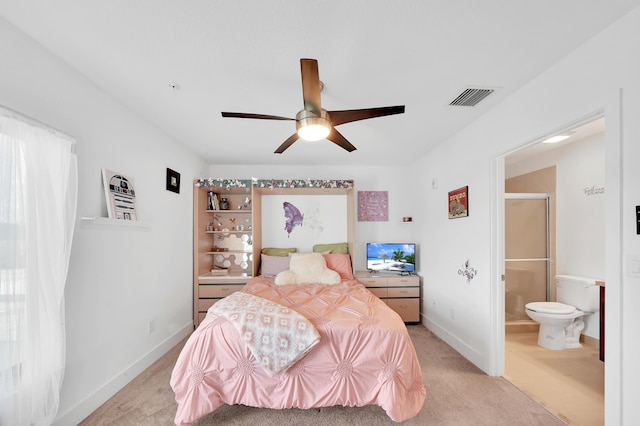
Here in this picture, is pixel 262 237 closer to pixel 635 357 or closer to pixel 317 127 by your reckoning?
pixel 317 127

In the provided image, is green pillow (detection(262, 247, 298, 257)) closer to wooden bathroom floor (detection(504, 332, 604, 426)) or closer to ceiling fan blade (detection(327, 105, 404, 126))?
ceiling fan blade (detection(327, 105, 404, 126))

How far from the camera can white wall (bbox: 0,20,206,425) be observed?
1.59 meters

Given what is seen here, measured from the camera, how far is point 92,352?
191 cm

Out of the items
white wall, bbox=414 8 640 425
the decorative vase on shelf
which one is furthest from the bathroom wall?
the decorative vase on shelf

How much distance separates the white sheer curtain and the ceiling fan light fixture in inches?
58.9

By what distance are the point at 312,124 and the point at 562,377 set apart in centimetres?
305

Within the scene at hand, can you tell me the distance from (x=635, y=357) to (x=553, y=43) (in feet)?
5.65

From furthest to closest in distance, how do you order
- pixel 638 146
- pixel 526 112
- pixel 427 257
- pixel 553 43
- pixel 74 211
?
1. pixel 427 257
2. pixel 526 112
3. pixel 74 211
4. pixel 553 43
5. pixel 638 146

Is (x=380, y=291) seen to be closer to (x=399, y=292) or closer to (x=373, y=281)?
(x=373, y=281)

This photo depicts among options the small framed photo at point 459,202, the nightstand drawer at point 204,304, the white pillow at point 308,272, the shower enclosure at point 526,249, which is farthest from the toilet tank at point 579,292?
the nightstand drawer at point 204,304

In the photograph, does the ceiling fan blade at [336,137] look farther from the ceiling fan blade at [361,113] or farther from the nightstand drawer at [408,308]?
the nightstand drawer at [408,308]

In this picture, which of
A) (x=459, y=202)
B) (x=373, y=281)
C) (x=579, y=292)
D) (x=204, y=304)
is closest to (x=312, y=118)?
(x=459, y=202)

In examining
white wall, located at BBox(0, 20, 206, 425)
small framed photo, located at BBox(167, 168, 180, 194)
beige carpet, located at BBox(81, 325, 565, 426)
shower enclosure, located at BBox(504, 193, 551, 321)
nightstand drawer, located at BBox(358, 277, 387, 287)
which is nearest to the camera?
white wall, located at BBox(0, 20, 206, 425)

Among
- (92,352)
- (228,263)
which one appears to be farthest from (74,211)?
(228,263)
